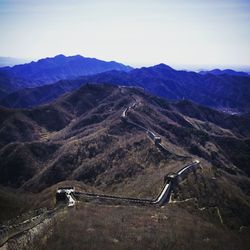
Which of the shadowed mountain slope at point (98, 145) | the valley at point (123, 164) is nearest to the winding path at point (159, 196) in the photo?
the valley at point (123, 164)

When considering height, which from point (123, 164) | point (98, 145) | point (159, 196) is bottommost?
point (98, 145)

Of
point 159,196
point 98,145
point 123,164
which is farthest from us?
point 98,145

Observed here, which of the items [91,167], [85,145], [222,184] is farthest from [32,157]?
[222,184]

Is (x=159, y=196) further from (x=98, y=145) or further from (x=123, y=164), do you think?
(x=98, y=145)

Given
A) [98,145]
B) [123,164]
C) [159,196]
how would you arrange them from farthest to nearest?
[98,145] < [123,164] < [159,196]

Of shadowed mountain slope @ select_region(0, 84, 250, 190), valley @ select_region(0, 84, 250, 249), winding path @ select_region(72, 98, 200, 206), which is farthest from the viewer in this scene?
shadowed mountain slope @ select_region(0, 84, 250, 190)

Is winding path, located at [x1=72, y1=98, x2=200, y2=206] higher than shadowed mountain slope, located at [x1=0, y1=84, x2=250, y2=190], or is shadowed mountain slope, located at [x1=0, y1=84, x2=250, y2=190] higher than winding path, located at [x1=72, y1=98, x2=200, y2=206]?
winding path, located at [x1=72, y1=98, x2=200, y2=206]

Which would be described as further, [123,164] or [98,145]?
[98,145]

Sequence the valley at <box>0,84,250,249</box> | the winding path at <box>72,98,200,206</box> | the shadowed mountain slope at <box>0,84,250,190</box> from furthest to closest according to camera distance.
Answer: the shadowed mountain slope at <box>0,84,250,190</box> < the winding path at <box>72,98,200,206</box> < the valley at <box>0,84,250,249</box>

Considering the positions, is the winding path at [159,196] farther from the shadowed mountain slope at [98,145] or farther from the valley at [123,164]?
the shadowed mountain slope at [98,145]

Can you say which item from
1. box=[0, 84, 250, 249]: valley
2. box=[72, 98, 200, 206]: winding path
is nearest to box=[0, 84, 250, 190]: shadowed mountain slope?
box=[0, 84, 250, 249]: valley

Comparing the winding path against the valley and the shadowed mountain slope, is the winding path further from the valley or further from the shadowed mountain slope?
the shadowed mountain slope

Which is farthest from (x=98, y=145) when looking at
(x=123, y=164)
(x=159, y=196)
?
(x=159, y=196)

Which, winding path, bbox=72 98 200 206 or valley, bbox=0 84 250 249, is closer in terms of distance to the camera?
valley, bbox=0 84 250 249
